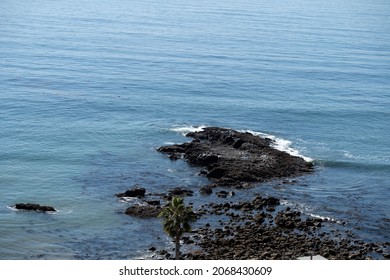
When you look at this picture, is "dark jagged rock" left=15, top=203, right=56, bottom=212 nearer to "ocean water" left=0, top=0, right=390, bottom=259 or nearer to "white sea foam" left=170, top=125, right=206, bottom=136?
"ocean water" left=0, top=0, right=390, bottom=259

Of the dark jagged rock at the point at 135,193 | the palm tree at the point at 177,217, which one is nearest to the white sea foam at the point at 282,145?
the dark jagged rock at the point at 135,193

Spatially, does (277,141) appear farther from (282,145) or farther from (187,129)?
(187,129)

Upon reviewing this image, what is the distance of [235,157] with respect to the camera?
347 feet

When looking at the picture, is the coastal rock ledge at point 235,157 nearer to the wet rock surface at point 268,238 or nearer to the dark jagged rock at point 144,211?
the wet rock surface at point 268,238

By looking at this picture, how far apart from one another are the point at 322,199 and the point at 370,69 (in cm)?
9295

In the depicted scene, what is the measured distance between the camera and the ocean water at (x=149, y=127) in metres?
86.0

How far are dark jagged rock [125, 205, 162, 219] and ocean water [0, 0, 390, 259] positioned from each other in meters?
1.14

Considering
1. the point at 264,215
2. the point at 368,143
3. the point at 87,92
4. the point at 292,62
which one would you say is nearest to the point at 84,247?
the point at 264,215

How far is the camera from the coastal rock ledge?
99.8 meters

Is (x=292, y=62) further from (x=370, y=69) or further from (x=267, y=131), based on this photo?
(x=267, y=131)

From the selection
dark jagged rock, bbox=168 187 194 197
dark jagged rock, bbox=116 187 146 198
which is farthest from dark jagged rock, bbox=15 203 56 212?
dark jagged rock, bbox=168 187 194 197

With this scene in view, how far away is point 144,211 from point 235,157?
22.3 meters

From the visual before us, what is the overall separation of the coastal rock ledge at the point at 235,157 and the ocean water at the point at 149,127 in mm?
2157

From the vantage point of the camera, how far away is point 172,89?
148m
